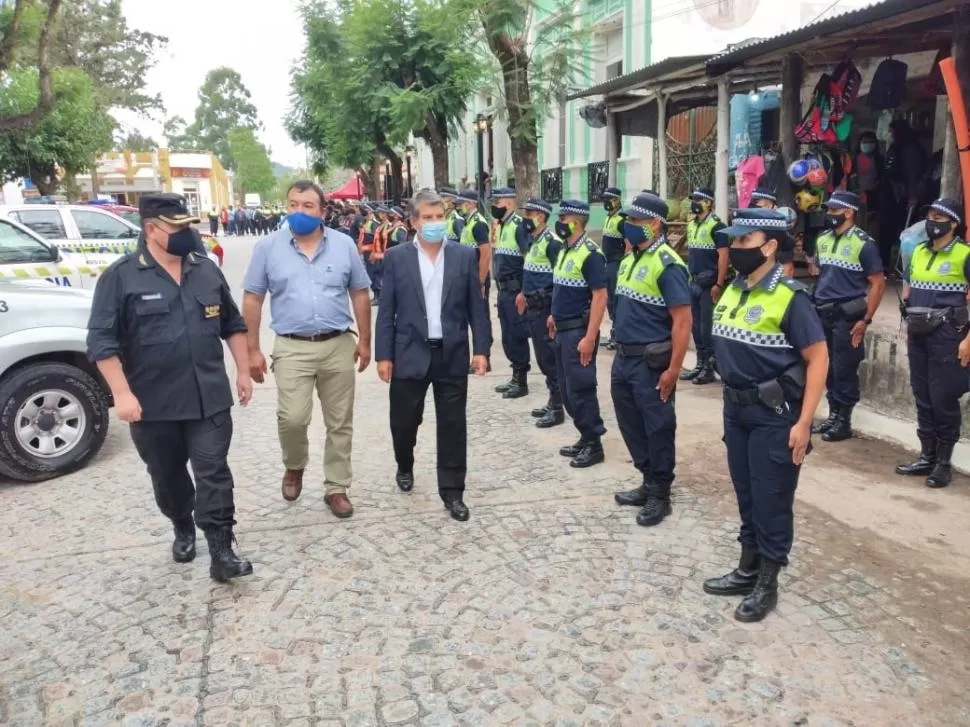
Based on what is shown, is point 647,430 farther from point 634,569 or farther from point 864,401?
point 864,401

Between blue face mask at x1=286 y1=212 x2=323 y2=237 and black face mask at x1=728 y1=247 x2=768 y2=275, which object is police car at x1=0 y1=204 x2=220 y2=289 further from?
black face mask at x1=728 y1=247 x2=768 y2=275

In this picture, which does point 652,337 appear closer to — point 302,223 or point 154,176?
point 302,223

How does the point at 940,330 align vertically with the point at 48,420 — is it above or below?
above

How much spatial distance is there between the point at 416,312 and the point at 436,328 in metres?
0.14

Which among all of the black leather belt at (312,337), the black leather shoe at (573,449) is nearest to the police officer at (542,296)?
the black leather shoe at (573,449)

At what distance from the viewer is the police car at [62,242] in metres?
8.56

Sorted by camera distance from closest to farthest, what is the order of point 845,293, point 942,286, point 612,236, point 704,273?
point 942,286 → point 845,293 → point 704,273 → point 612,236

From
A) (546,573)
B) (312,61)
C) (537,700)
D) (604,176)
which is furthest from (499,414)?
(312,61)

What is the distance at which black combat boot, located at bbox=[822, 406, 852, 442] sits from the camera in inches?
242

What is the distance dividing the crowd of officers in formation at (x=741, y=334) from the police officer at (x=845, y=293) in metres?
0.01

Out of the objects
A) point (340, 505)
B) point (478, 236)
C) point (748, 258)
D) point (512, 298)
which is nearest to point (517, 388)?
point (512, 298)

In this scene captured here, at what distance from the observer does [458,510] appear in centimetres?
469

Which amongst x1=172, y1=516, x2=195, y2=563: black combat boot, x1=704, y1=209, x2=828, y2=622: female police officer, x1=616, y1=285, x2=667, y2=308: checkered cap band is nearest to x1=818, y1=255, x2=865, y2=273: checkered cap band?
x1=616, y1=285, x2=667, y2=308: checkered cap band

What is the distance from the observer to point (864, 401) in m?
6.62
